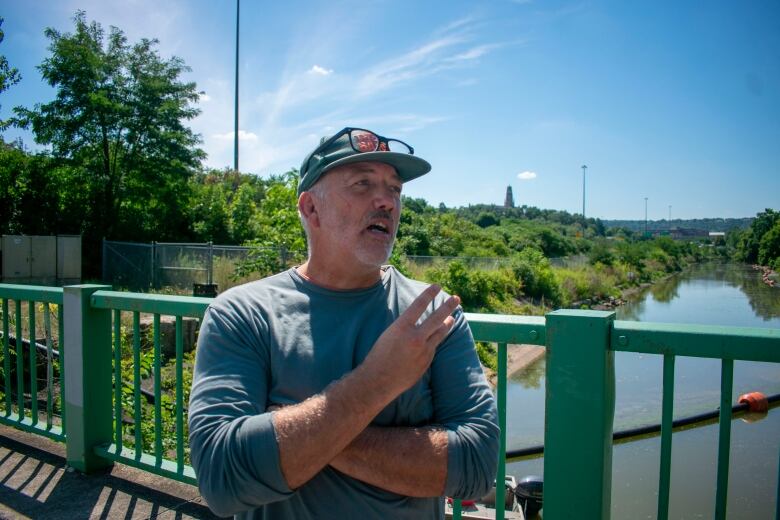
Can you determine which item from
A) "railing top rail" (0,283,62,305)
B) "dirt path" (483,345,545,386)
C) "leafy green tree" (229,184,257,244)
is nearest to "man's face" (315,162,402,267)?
"railing top rail" (0,283,62,305)

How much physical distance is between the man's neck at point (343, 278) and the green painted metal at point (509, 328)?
0.46 m

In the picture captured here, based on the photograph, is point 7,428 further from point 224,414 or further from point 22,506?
point 224,414

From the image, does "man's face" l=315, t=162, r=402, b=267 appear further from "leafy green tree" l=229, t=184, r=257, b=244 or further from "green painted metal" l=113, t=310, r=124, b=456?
"leafy green tree" l=229, t=184, r=257, b=244

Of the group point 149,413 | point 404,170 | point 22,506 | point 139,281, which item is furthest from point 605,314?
point 139,281

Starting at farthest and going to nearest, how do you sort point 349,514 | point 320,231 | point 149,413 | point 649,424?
point 649,424
point 149,413
point 320,231
point 349,514

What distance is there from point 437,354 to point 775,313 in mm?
45756

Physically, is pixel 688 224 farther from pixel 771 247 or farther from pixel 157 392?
pixel 157 392

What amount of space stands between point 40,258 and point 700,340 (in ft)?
62.4

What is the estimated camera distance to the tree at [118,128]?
57.5 ft

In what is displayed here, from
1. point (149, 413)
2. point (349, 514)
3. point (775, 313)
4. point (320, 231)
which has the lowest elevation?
point (775, 313)

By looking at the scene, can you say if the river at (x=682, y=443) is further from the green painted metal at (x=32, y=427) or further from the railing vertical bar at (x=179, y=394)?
the green painted metal at (x=32, y=427)

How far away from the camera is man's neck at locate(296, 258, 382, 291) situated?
4.88ft

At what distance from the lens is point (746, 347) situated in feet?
4.49

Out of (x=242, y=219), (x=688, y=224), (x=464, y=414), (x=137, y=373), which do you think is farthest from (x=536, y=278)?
(x=688, y=224)
